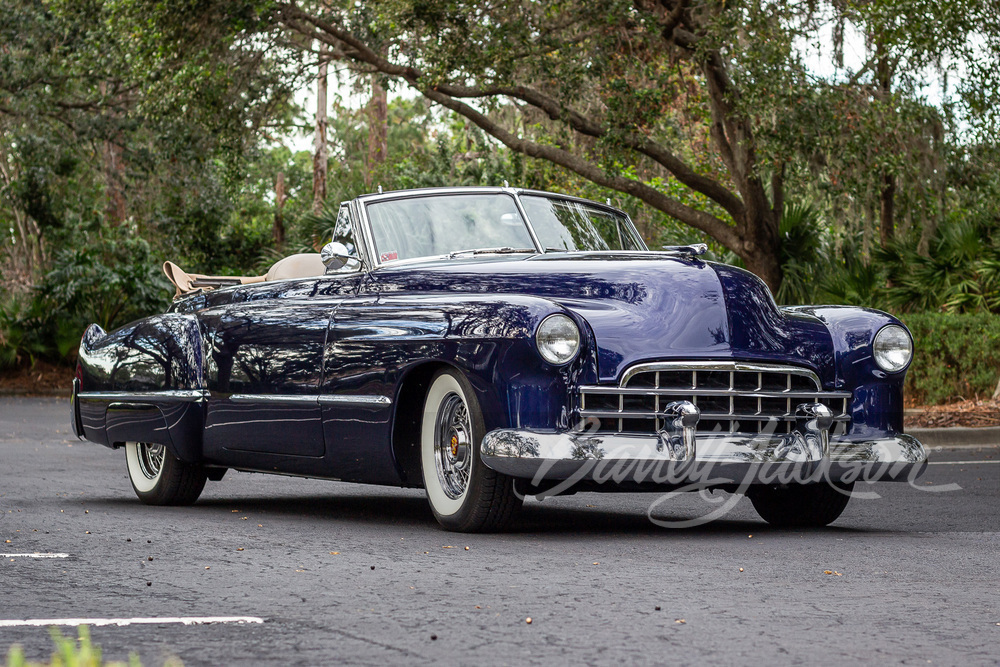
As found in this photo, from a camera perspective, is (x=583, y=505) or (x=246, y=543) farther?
(x=583, y=505)

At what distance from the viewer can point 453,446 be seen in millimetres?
6594

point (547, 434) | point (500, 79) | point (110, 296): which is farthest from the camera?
point (110, 296)

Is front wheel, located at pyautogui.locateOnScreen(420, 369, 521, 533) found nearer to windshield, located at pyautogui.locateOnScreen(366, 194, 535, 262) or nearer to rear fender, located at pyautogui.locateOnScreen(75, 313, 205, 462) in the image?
windshield, located at pyautogui.locateOnScreen(366, 194, 535, 262)

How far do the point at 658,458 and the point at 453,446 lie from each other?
3.41ft

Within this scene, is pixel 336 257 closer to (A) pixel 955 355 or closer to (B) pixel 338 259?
(B) pixel 338 259

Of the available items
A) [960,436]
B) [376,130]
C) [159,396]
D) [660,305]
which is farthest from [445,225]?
[376,130]

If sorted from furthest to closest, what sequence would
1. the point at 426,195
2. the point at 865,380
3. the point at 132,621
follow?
the point at 426,195 → the point at 865,380 → the point at 132,621

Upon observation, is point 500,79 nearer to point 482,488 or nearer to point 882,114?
point 882,114

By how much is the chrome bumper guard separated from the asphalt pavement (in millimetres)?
310

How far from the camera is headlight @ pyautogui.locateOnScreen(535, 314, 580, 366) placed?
242 inches

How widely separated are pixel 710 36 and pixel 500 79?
2853 millimetres

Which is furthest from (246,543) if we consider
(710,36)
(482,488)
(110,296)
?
(110,296)

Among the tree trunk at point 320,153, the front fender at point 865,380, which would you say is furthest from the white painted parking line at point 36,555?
the tree trunk at point 320,153

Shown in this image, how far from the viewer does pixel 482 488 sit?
20.7 ft
